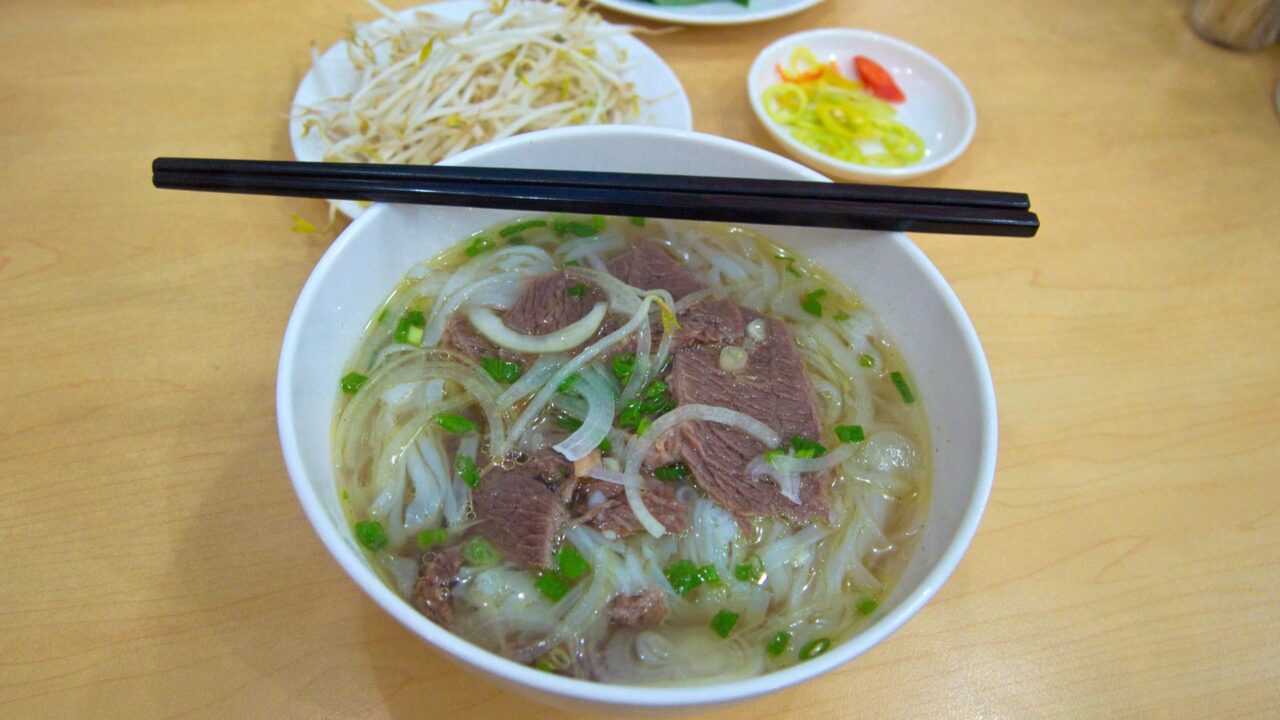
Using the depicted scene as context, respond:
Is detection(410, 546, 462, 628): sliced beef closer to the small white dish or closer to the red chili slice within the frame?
the small white dish

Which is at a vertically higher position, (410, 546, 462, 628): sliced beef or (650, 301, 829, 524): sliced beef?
(650, 301, 829, 524): sliced beef

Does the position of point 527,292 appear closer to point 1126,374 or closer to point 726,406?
point 726,406

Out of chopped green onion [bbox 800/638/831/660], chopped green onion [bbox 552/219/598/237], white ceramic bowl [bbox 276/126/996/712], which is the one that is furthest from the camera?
chopped green onion [bbox 552/219/598/237]

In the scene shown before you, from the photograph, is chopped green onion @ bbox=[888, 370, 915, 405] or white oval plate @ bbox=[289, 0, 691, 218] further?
white oval plate @ bbox=[289, 0, 691, 218]

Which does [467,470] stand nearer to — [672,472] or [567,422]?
[567,422]

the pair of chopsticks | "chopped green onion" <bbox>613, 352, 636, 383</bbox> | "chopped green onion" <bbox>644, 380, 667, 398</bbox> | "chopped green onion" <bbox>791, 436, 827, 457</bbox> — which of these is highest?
the pair of chopsticks

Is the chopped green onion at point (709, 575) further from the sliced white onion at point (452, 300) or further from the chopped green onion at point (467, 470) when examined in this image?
the sliced white onion at point (452, 300)

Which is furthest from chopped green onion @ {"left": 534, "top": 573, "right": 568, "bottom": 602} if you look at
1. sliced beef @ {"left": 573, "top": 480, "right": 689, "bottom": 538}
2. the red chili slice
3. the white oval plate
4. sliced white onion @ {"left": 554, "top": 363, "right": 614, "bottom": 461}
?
the red chili slice

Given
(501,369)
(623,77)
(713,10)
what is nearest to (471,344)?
(501,369)
